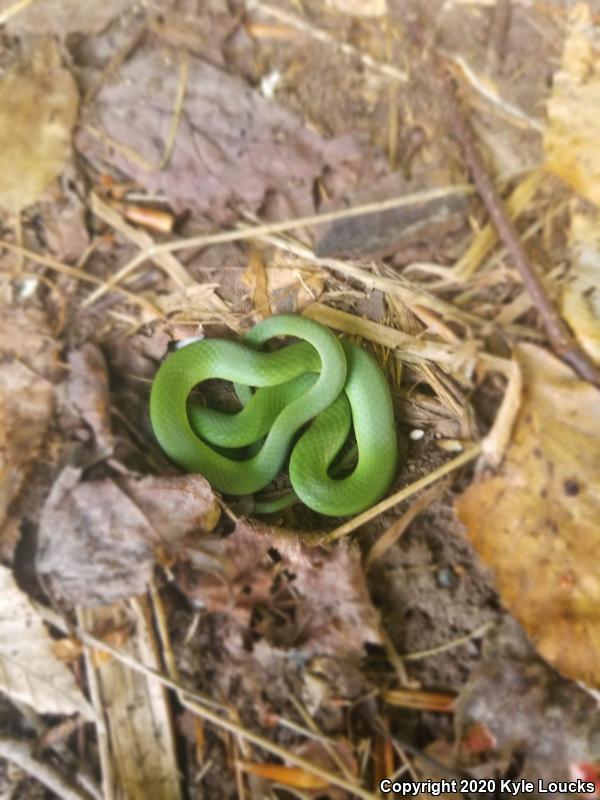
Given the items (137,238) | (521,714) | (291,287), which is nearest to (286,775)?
(521,714)

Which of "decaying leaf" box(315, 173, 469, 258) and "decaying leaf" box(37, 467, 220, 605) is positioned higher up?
"decaying leaf" box(315, 173, 469, 258)

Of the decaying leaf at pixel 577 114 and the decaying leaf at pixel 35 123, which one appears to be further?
the decaying leaf at pixel 35 123

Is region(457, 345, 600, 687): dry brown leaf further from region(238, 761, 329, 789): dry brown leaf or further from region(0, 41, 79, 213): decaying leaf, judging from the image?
region(0, 41, 79, 213): decaying leaf

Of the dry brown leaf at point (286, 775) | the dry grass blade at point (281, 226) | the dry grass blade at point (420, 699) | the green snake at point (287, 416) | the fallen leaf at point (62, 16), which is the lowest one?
the dry brown leaf at point (286, 775)

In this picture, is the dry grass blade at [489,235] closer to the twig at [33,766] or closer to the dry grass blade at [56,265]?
the dry grass blade at [56,265]

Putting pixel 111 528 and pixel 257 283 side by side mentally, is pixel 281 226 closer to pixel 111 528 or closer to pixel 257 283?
pixel 257 283

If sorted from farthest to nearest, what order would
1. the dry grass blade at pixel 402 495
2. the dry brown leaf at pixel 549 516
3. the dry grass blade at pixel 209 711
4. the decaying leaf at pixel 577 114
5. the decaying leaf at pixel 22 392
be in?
the dry grass blade at pixel 209 711 < the decaying leaf at pixel 22 392 < the dry grass blade at pixel 402 495 < the dry brown leaf at pixel 549 516 < the decaying leaf at pixel 577 114

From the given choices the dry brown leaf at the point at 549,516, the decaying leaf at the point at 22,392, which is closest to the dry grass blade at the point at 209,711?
the decaying leaf at the point at 22,392

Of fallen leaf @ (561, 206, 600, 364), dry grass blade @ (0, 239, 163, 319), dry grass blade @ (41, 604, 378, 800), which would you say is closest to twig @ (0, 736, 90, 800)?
dry grass blade @ (41, 604, 378, 800)
